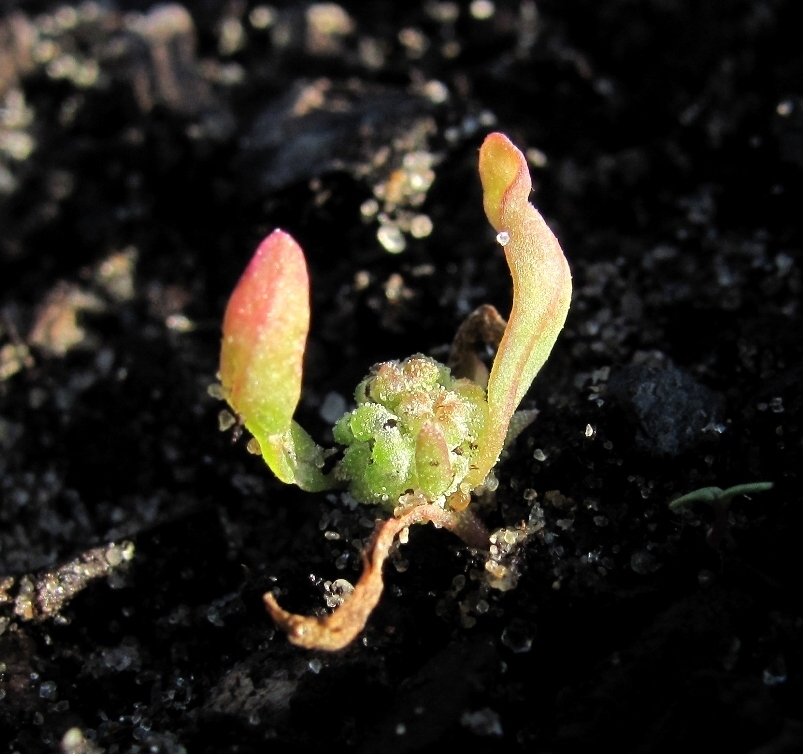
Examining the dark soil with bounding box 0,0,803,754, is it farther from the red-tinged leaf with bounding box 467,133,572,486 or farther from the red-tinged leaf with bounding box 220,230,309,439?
the red-tinged leaf with bounding box 220,230,309,439

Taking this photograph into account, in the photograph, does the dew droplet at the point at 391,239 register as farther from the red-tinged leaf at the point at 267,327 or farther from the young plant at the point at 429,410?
the red-tinged leaf at the point at 267,327

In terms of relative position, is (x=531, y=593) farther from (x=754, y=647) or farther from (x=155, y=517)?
(x=155, y=517)

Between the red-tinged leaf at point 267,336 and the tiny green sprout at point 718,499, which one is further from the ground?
the red-tinged leaf at point 267,336

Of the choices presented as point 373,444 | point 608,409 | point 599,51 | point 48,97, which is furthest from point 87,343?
point 599,51

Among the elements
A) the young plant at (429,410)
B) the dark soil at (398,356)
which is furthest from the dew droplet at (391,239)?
the young plant at (429,410)

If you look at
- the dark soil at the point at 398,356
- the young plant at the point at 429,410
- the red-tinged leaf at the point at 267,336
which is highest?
the red-tinged leaf at the point at 267,336

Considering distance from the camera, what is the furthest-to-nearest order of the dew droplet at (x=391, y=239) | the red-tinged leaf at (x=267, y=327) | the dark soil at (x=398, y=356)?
the dew droplet at (x=391, y=239), the dark soil at (x=398, y=356), the red-tinged leaf at (x=267, y=327)
